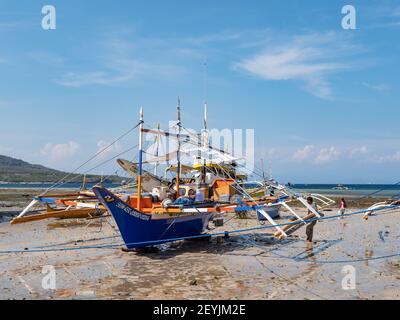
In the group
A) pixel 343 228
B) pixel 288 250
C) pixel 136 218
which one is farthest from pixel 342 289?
pixel 343 228

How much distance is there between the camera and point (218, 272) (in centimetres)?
1225

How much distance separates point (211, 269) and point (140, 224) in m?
3.11

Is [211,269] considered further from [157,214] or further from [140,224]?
[157,214]

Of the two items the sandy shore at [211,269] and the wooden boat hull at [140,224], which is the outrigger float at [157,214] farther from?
the sandy shore at [211,269]

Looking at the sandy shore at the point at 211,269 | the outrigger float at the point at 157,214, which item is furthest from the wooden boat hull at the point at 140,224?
the sandy shore at the point at 211,269

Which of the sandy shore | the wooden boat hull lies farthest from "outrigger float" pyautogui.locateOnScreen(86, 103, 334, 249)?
the sandy shore

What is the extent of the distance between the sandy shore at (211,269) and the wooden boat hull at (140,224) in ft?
1.99

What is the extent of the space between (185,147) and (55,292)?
1145 centimetres

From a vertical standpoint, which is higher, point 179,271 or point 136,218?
point 136,218

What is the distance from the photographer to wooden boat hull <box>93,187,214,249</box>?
1359 cm

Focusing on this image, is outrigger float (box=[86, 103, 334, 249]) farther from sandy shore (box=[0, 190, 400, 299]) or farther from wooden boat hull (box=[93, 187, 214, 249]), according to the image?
sandy shore (box=[0, 190, 400, 299])

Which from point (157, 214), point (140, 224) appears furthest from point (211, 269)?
point (157, 214)
